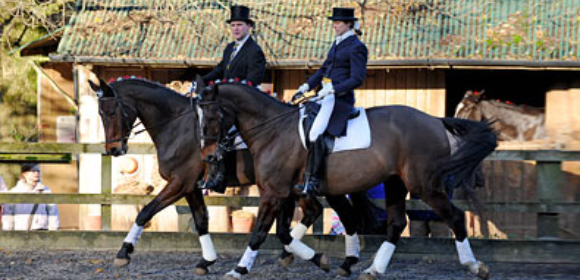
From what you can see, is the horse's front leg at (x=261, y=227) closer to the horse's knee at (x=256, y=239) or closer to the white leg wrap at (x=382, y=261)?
the horse's knee at (x=256, y=239)

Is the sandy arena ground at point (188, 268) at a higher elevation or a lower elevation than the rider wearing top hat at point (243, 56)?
lower

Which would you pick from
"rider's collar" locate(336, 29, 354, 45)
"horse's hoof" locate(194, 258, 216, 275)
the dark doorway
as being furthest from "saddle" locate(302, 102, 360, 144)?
the dark doorway

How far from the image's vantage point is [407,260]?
9.57m

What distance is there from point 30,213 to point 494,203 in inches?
242

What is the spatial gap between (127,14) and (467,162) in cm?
813

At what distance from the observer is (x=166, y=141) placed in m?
8.58

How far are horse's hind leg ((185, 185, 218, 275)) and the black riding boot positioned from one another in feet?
4.33

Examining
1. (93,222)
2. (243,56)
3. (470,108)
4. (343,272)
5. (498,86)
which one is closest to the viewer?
(343,272)

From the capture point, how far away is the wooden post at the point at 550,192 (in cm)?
944

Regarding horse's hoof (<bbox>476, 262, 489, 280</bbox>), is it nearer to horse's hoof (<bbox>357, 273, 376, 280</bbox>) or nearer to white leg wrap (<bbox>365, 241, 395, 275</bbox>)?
white leg wrap (<bbox>365, 241, 395, 275</bbox>)

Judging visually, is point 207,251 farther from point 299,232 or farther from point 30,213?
point 30,213

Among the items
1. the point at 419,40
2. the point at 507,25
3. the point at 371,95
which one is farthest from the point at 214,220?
the point at 507,25

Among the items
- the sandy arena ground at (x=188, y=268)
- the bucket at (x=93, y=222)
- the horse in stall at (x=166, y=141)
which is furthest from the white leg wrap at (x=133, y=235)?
the bucket at (x=93, y=222)

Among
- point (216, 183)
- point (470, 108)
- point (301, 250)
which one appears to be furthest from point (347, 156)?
point (470, 108)
